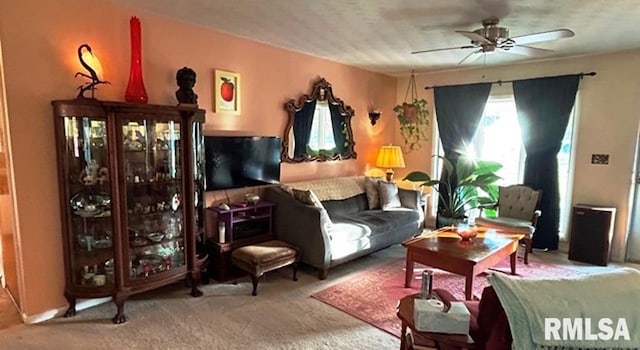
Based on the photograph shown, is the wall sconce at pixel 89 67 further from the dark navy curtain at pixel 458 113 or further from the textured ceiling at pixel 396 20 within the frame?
the dark navy curtain at pixel 458 113

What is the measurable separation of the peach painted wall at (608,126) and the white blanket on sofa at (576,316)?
3.88 m

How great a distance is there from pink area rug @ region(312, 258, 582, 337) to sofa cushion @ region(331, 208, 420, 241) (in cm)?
40

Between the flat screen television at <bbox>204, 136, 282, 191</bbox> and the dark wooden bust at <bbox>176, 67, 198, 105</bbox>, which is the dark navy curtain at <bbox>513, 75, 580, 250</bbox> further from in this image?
the dark wooden bust at <bbox>176, 67, 198, 105</bbox>

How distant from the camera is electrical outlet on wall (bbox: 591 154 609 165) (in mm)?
4500

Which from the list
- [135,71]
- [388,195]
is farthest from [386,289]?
[135,71]

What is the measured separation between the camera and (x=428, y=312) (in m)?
1.64

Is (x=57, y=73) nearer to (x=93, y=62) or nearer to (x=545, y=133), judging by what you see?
(x=93, y=62)

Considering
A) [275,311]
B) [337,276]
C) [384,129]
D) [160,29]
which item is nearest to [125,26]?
[160,29]

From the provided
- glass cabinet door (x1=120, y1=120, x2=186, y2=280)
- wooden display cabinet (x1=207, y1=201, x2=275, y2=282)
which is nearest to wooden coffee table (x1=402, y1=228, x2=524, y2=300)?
wooden display cabinet (x1=207, y1=201, x2=275, y2=282)

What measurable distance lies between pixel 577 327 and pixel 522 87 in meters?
4.38

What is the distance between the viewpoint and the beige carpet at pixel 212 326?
2588mm

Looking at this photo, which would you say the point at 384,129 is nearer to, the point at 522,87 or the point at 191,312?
the point at 522,87

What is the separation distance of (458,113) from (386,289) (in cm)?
315

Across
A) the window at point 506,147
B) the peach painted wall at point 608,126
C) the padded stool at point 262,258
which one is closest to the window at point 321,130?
the padded stool at point 262,258
